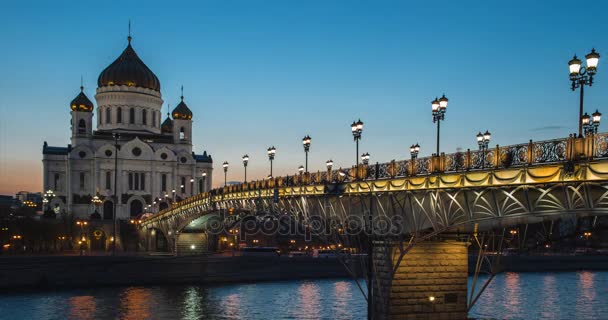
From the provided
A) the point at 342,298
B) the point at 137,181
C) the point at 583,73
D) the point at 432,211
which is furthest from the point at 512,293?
→ the point at 137,181

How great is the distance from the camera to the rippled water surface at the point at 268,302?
42656 millimetres

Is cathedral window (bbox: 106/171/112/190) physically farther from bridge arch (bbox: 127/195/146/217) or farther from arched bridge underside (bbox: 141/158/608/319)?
arched bridge underside (bbox: 141/158/608/319)

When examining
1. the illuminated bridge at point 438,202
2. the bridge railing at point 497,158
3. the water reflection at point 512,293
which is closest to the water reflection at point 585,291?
the water reflection at point 512,293

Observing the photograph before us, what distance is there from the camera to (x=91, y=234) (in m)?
100

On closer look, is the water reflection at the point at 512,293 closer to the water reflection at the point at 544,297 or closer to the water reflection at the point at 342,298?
the water reflection at the point at 544,297

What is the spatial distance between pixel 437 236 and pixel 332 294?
24394 millimetres

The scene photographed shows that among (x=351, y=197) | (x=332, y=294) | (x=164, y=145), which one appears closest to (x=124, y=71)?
(x=164, y=145)

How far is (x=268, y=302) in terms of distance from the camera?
49188 millimetres

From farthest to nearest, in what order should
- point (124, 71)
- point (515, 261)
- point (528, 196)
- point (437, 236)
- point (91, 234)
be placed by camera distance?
1. point (124, 71)
2. point (91, 234)
3. point (515, 261)
4. point (437, 236)
5. point (528, 196)

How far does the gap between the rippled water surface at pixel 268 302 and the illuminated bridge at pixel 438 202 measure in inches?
285

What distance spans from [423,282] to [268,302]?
2043 cm

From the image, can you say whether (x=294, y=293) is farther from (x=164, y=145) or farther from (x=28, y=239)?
(x=164, y=145)

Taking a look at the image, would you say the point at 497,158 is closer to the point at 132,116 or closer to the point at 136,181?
the point at 136,181

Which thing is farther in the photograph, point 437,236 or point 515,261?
point 515,261
